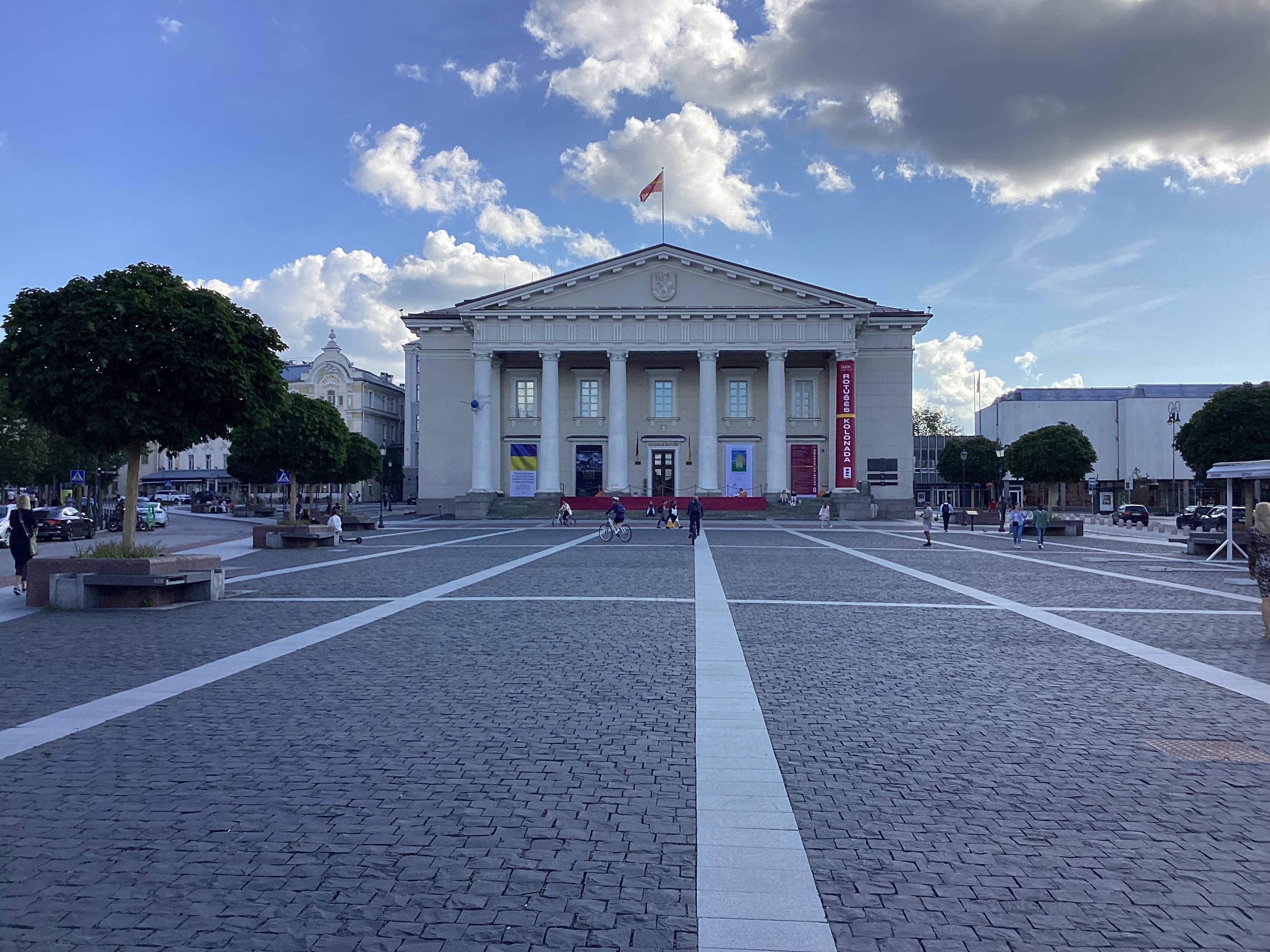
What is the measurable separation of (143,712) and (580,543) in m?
22.8

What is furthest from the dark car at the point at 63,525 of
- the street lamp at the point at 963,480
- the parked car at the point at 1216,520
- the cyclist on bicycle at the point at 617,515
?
the street lamp at the point at 963,480

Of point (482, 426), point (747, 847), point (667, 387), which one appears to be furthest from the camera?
point (667, 387)

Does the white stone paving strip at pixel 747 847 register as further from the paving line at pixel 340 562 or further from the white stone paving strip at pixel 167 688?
the paving line at pixel 340 562

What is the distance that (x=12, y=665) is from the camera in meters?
8.91

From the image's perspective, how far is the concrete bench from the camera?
1333 centimetres

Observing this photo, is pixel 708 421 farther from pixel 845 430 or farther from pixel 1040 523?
pixel 1040 523

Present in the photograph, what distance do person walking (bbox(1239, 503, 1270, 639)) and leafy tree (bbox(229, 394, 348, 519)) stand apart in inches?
1122

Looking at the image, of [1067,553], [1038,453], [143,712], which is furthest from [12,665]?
[1038,453]

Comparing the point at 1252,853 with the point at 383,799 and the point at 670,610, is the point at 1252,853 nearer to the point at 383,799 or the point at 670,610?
the point at 383,799

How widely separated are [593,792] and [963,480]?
9372 cm

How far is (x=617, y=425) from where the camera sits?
56719mm

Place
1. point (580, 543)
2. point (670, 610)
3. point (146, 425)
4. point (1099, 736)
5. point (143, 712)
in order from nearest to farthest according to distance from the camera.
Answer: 1. point (1099, 736)
2. point (143, 712)
3. point (670, 610)
4. point (146, 425)
5. point (580, 543)

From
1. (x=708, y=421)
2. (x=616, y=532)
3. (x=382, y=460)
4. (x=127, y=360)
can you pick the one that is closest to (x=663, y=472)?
(x=708, y=421)

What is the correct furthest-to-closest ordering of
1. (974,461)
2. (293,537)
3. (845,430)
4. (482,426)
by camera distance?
(974,461) → (482,426) → (845,430) → (293,537)
